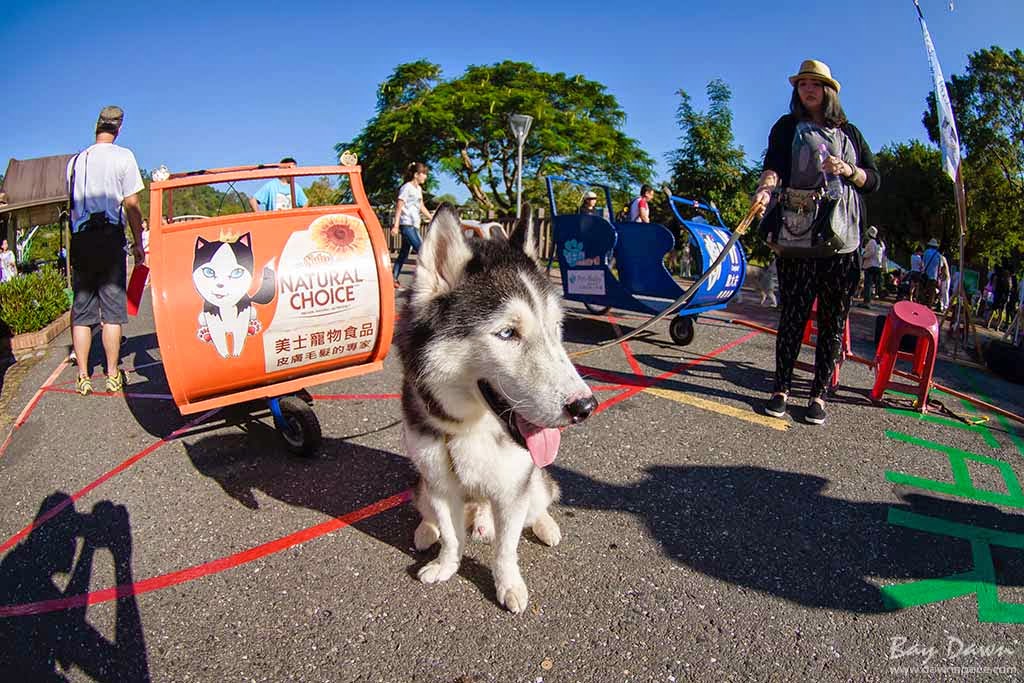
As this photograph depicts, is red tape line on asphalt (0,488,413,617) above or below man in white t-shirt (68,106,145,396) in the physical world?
below

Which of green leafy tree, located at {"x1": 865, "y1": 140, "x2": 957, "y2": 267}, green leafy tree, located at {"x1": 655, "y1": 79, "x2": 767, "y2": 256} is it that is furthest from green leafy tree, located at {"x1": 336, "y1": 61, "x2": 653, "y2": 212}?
green leafy tree, located at {"x1": 865, "y1": 140, "x2": 957, "y2": 267}

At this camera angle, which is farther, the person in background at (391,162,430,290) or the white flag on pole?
the person in background at (391,162,430,290)

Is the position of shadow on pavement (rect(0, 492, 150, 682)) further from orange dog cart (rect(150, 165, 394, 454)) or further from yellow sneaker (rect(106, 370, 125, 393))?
yellow sneaker (rect(106, 370, 125, 393))

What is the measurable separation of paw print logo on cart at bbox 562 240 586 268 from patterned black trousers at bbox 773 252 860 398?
10.1ft

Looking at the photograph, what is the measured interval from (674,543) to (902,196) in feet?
111

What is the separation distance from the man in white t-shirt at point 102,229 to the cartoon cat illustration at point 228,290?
194 centimetres

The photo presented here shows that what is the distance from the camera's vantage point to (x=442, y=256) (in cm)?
216

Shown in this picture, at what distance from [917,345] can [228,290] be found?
17.7ft

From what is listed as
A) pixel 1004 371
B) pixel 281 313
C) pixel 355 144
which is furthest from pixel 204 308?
pixel 355 144

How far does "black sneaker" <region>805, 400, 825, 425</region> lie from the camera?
430 centimetres

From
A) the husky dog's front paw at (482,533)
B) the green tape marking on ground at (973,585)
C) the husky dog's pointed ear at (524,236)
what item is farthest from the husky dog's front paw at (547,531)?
the green tape marking on ground at (973,585)

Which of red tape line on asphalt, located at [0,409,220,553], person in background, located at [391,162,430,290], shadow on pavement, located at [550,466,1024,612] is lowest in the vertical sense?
red tape line on asphalt, located at [0,409,220,553]

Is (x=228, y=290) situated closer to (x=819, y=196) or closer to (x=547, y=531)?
(x=547, y=531)

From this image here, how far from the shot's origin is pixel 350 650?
6.96 ft
